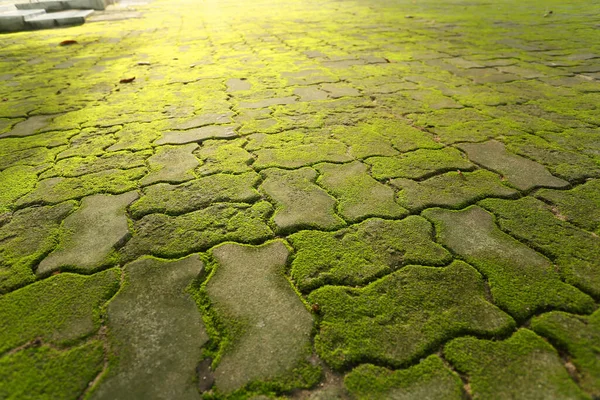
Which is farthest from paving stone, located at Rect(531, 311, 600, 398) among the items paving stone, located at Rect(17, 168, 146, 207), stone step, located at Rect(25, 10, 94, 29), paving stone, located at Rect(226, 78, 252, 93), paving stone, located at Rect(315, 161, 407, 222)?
stone step, located at Rect(25, 10, 94, 29)

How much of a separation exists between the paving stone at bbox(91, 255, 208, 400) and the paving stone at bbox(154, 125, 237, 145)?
126 cm

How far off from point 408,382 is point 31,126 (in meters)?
3.23

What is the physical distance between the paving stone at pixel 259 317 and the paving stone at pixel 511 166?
1.34 meters

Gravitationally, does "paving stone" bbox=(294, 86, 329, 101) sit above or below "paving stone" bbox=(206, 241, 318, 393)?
below

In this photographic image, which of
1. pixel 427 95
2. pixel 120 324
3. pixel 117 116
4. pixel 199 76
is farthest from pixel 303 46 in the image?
pixel 120 324

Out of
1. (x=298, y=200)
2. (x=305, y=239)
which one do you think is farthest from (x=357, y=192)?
(x=305, y=239)

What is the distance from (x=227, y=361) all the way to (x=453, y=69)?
155 inches

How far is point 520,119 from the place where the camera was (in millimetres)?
2650

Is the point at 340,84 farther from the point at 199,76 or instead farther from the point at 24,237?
the point at 24,237

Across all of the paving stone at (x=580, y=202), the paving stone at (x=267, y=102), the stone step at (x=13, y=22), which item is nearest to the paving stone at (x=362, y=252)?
the paving stone at (x=580, y=202)

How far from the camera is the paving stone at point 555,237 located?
1315mm

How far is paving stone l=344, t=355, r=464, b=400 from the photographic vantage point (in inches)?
37.9

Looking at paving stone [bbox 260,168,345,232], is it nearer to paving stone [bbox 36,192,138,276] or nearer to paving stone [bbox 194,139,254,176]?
paving stone [bbox 194,139,254,176]

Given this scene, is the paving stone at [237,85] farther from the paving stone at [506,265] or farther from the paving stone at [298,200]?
the paving stone at [506,265]
